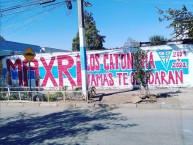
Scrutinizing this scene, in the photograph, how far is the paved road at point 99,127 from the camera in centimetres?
705

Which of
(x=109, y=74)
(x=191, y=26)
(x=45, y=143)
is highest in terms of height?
(x=191, y=26)

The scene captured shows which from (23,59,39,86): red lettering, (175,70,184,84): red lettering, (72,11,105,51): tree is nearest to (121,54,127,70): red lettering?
(175,70,184,84): red lettering

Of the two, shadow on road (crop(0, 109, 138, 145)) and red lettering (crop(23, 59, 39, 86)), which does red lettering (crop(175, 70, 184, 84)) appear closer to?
shadow on road (crop(0, 109, 138, 145))

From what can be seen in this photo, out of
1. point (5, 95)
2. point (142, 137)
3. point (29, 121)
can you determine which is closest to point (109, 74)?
point (5, 95)

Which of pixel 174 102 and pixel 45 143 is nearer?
pixel 45 143

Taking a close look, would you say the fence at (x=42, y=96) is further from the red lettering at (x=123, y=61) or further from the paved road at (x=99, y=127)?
the red lettering at (x=123, y=61)

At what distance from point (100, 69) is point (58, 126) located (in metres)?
9.37

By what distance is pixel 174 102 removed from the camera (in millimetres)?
11742

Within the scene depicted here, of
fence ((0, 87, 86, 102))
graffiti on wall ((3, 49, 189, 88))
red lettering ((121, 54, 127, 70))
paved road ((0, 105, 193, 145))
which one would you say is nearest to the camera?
paved road ((0, 105, 193, 145))

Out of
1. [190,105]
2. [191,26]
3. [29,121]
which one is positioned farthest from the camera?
[191,26]

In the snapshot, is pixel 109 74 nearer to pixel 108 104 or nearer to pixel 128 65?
pixel 128 65

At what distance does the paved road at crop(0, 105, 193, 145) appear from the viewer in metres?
7.05

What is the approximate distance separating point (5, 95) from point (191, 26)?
35.5ft

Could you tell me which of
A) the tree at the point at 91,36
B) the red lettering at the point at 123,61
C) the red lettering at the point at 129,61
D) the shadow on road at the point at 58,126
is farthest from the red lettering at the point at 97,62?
the tree at the point at 91,36
